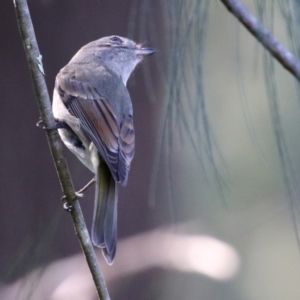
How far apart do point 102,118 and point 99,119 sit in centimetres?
3

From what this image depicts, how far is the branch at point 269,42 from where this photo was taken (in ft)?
4.66

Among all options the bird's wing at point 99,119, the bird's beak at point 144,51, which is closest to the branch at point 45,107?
the bird's wing at point 99,119

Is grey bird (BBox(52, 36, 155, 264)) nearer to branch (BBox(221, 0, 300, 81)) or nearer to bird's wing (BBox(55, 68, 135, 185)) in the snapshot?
bird's wing (BBox(55, 68, 135, 185))

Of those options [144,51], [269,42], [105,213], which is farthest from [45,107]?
[144,51]

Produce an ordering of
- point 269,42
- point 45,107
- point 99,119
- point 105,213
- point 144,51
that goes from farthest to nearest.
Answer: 1. point 144,51
2. point 99,119
3. point 105,213
4. point 45,107
5. point 269,42

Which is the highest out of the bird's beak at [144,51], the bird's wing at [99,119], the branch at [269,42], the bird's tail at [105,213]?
the branch at [269,42]

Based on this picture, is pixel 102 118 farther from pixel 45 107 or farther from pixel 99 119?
pixel 45 107

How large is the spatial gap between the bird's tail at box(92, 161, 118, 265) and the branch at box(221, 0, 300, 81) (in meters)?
0.92

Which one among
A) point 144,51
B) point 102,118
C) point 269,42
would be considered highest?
point 269,42

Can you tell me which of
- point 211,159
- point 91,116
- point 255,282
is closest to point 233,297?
point 255,282

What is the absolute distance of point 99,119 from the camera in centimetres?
253

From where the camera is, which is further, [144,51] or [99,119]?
[144,51]

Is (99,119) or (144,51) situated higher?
(144,51)

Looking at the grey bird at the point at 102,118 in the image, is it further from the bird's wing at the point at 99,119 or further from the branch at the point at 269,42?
the branch at the point at 269,42
